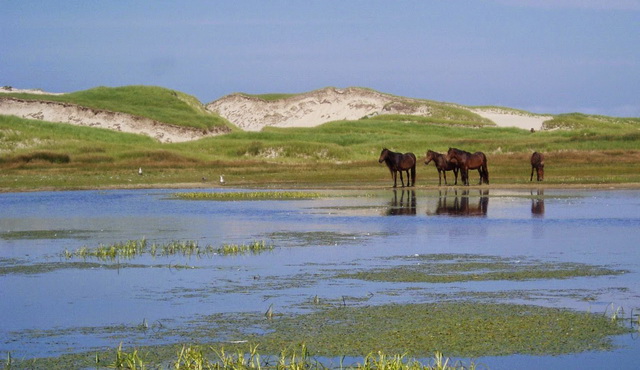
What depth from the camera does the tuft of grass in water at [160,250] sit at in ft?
69.8

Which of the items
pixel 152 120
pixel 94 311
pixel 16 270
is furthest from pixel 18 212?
pixel 152 120

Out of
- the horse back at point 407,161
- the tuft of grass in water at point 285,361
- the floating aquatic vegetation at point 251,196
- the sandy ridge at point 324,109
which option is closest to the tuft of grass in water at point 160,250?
the tuft of grass in water at point 285,361

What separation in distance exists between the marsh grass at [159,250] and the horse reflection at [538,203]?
11.2 metres

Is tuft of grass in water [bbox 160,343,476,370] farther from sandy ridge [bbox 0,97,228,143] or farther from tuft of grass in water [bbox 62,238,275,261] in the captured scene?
sandy ridge [bbox 0,97,228,143]

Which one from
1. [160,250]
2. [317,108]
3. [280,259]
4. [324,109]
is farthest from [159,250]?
[317,108]

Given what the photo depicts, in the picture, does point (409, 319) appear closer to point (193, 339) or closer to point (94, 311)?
point (193, 339)

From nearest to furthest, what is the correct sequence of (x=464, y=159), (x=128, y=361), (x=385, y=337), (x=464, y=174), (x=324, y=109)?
(x=128, y=361) < (x=385, y=337) < (x=464, y=159) < (x=464, y=174) < (x=324, y=109)

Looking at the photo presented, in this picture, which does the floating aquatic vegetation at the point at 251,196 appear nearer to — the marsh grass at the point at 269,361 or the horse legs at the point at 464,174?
the horse legs at the point at 464,174

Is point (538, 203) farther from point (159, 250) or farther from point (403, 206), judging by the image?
point (159, 250)

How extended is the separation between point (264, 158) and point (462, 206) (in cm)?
4151

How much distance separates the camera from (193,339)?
486 inches

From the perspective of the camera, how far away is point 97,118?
104 m

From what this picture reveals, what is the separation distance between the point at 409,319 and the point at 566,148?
6046cm

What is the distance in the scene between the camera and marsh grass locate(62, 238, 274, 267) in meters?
21.2
